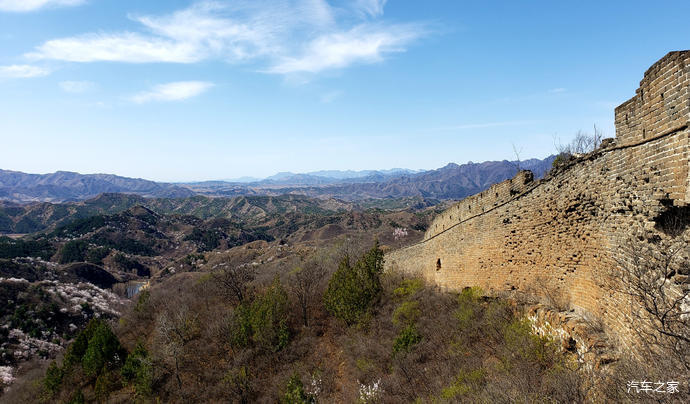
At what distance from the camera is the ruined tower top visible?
199 inches

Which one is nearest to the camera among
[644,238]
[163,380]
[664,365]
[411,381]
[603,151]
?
[664,365]

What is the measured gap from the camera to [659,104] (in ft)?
18.6

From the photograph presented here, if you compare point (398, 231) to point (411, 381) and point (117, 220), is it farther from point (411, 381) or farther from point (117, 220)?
point (117, 220)

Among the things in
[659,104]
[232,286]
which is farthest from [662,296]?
[232,286]

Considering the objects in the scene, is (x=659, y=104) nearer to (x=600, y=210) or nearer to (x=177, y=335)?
(x=600, y=210)

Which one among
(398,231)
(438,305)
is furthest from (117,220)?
(438,305)

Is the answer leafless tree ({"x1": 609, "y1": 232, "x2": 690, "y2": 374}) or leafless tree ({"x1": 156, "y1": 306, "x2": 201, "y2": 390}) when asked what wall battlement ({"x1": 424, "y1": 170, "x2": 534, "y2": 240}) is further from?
leafless tree ({"x1": 156, "y1": 306, "x2": 201, "y2": 390})

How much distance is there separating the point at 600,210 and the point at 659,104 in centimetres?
258

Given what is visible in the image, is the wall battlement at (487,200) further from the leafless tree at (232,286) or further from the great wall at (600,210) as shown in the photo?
the leafless tree at (232,286)

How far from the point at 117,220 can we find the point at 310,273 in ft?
562

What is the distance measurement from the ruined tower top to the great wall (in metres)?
0.02

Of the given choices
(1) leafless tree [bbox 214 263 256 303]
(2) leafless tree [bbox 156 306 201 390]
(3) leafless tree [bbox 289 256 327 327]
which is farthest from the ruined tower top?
(1) leafless tree [bbox 214 263 256 303]

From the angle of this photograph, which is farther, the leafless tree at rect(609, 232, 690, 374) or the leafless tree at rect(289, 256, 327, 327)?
the leafless tree at rect(289, 256, 327, 327)

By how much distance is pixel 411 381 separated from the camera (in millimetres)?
10695
